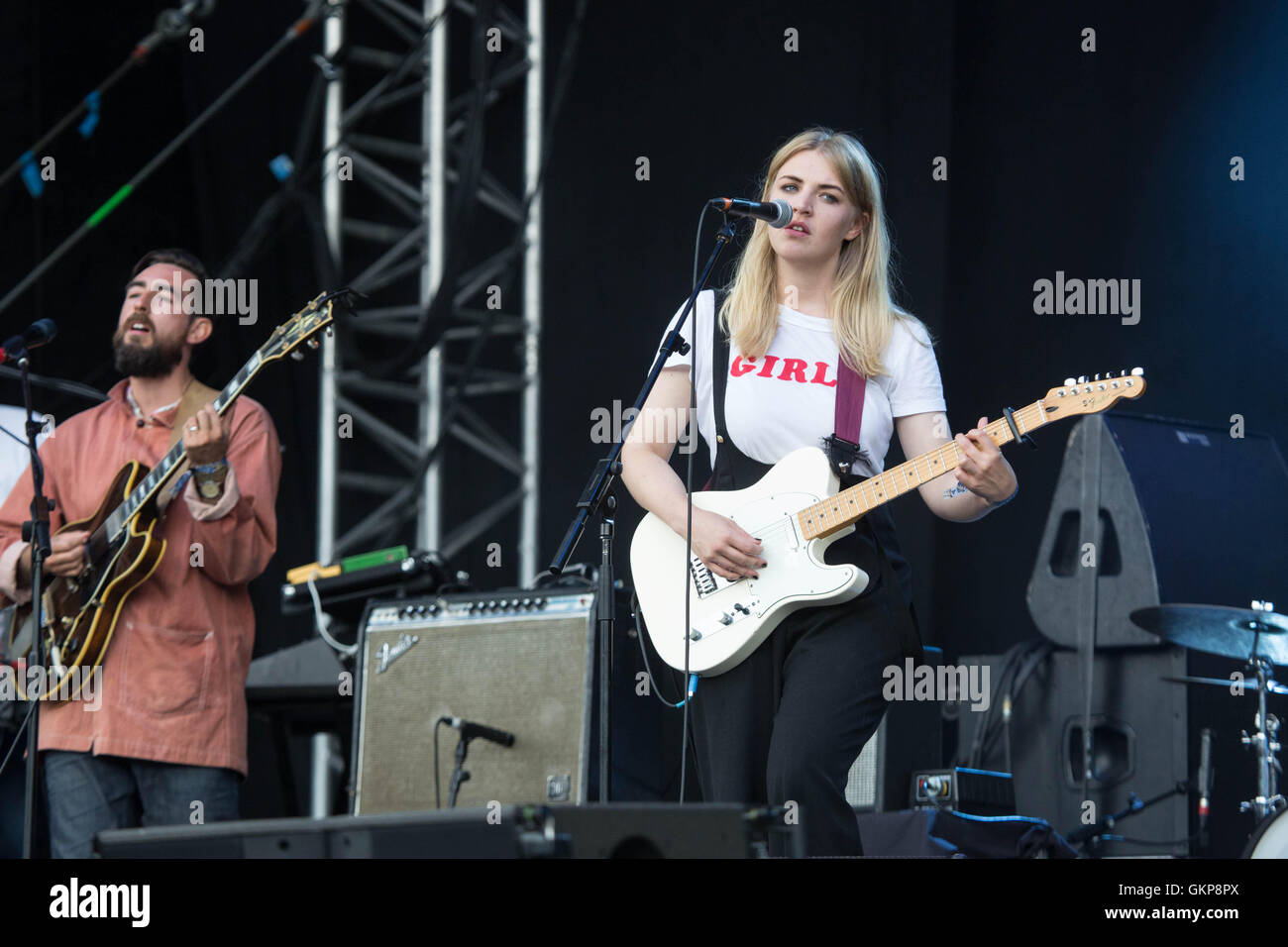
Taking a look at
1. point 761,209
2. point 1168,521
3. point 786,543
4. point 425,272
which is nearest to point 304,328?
point 761,209

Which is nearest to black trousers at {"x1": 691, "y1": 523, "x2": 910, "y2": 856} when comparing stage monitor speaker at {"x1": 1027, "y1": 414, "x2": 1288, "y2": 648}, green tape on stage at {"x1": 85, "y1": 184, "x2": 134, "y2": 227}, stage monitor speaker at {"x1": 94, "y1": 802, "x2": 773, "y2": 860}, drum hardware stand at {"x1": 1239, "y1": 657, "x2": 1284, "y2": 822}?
stage monitor speaker at {"x1": 94, "y1": 802, "x2": 773, "y2": 860}

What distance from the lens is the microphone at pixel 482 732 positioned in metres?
3.89

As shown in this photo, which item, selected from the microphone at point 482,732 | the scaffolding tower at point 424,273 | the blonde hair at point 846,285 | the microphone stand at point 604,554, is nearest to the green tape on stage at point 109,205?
the scaffolding tower at point 424,273

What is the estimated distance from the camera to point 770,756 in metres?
2.85

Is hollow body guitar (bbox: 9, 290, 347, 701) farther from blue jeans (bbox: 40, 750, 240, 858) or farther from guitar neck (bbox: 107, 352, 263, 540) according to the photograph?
blue jeans (bbox: 40, 750, 240, 858)

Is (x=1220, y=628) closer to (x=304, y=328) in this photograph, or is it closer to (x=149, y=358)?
(x=304, y=328)

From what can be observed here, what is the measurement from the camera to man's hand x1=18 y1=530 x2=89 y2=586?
3645 millimetres

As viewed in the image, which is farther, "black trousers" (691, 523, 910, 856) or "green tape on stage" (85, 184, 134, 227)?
"green tape on stage" (85, 184, 134, 227)

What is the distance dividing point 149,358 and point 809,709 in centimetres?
206

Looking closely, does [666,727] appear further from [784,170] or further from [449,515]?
[449,515]

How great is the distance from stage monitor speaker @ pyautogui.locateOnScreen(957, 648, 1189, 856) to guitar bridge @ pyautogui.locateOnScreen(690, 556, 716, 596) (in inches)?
76.5

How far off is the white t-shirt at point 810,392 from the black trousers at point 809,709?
0.74ft

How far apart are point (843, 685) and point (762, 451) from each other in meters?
0.56
